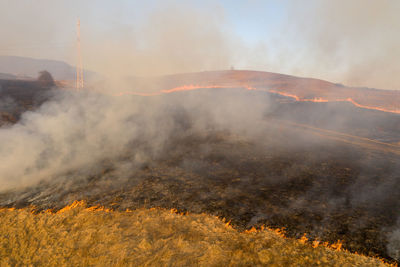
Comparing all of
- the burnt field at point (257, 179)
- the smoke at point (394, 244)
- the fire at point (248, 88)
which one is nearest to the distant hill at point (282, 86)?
the fire at point (248, 88)

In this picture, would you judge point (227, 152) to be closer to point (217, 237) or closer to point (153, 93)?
point (217, 237)

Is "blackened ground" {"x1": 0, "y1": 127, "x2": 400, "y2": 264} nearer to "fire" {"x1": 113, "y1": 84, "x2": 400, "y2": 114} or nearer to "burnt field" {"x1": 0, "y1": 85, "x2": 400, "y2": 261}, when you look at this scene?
"burnt field" {"x1": 0, "y1": 85, "x2": 400, "y2": 261}

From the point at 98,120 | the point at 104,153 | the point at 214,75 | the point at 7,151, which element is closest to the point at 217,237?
the point at 104,153

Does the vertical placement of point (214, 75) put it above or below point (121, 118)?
above

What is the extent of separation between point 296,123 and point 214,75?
35.8ft

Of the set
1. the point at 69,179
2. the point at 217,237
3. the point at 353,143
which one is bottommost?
the point at 69,179

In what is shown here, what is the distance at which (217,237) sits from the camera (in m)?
2.49

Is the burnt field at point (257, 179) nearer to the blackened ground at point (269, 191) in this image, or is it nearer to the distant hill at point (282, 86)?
the blackened ground at point (269, 191)

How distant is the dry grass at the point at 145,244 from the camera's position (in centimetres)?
214

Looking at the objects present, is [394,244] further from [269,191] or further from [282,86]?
[282,86]

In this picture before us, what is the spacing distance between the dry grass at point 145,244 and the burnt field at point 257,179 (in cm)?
33

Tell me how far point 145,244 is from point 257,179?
103 inches

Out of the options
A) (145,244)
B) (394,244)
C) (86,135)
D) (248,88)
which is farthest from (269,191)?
(248,88)

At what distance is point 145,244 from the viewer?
233 centimetres
